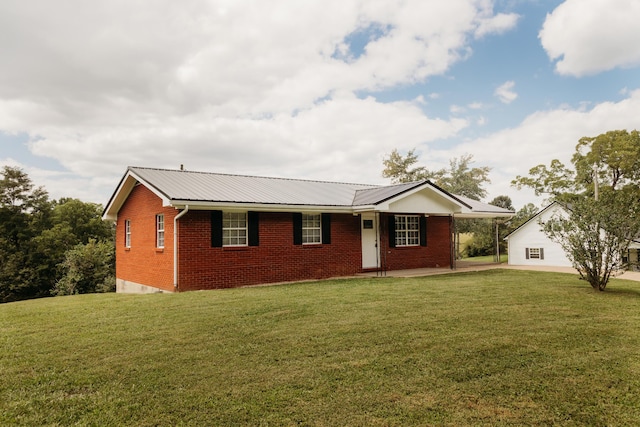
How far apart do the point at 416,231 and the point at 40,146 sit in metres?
23.8

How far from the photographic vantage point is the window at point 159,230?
13.4 m

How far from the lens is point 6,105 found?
1902 centimetres

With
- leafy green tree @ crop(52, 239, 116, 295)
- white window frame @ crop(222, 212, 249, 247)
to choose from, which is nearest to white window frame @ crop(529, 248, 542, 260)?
white window frame @ crop(222, 212, 249, 247)

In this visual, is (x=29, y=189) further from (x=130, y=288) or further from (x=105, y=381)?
(x=105, y=381)

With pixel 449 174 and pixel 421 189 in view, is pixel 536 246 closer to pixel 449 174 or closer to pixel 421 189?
pixel 421 189

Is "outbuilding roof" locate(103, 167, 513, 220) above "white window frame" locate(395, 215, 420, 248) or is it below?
Answer: above

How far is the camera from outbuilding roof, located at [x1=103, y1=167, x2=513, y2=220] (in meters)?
12.0

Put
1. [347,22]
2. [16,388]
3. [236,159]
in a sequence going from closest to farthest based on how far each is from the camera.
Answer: [16,388], [347,22], [236,159]

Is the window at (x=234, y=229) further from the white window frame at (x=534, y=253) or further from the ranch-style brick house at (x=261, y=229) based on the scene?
the white window frame at (x=534, y=253)

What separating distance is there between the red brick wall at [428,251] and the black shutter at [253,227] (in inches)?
220

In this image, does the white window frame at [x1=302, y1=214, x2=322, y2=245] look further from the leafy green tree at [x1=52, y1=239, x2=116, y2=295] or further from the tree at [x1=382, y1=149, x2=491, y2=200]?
the tree at [x1=382, y1=149, x2=491, y2=200]

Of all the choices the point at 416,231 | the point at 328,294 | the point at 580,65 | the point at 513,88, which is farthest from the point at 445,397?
the point at 580,65

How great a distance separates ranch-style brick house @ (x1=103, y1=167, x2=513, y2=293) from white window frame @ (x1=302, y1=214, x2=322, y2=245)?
0.04 m

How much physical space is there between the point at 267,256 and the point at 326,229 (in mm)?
2599
